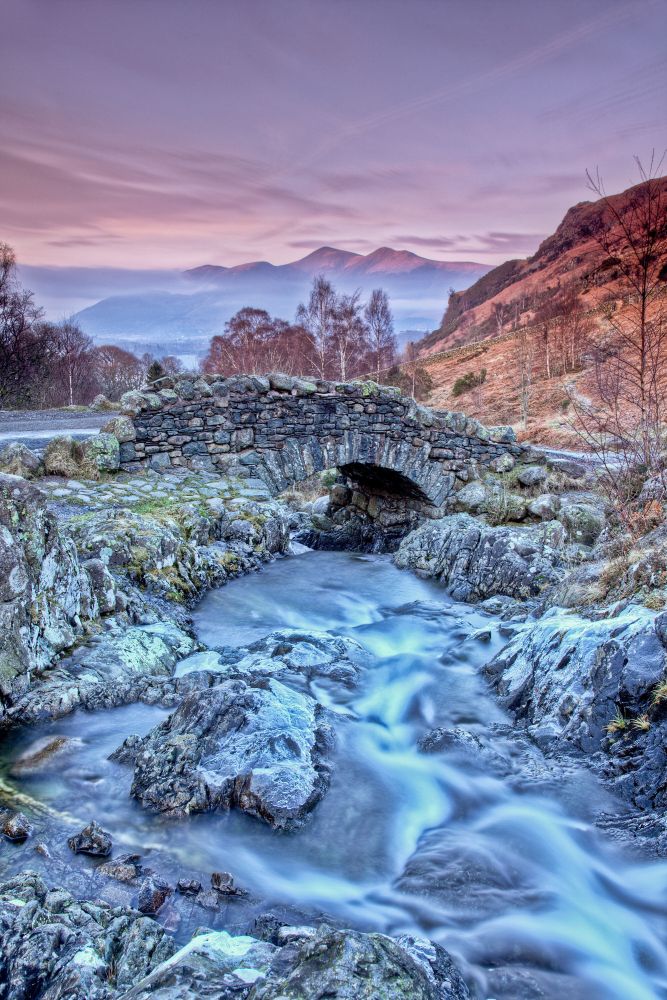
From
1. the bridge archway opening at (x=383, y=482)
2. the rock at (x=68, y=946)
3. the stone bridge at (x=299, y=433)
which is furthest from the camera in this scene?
the bridge archway opening at (x=383, y=482)

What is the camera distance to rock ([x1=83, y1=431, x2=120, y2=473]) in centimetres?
1038

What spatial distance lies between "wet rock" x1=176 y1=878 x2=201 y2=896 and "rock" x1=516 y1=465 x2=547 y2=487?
10.9m

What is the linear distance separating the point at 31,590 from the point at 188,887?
307 cm

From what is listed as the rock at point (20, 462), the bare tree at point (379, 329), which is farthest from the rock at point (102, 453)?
the bare tree at point (379, 329)

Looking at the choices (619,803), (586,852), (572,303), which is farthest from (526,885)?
(572,303)

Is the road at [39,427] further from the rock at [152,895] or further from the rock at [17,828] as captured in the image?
the rock at [152,895]

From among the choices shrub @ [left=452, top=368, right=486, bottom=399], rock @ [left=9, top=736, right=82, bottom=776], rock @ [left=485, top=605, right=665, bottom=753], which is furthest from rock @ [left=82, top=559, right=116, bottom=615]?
shrub @ [left=452, top=368, right=486, bottom=399]

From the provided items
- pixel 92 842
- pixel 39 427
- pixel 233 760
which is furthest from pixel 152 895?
pixel 39 427

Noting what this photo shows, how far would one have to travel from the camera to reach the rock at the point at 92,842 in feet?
11.0

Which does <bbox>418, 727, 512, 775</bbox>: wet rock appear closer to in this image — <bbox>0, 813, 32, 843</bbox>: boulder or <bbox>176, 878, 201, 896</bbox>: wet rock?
<bbox>176, 878, 201, 896</bbox>: wet rock

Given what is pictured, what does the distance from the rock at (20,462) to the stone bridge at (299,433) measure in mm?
1475

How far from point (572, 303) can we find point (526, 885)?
1788 inches

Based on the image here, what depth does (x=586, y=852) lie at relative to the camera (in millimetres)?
3705

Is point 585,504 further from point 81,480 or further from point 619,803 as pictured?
point 81,480
